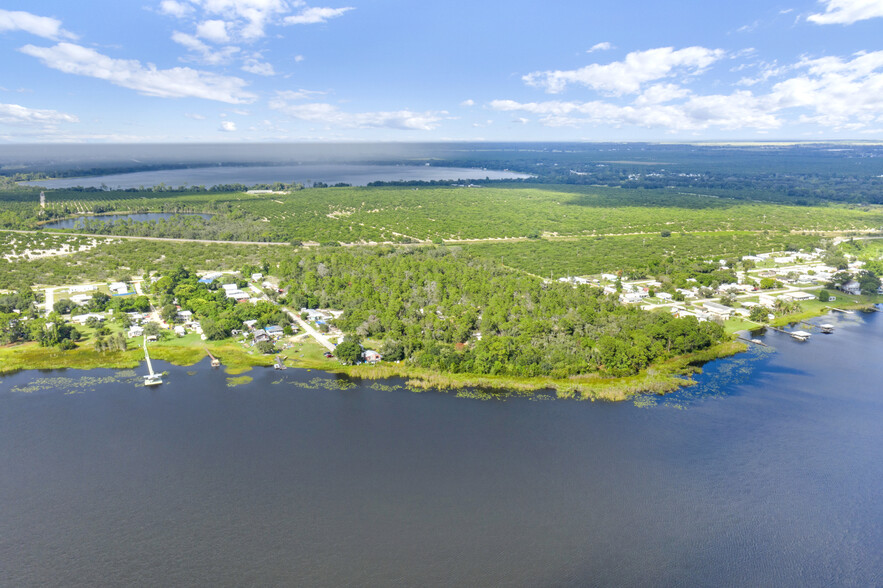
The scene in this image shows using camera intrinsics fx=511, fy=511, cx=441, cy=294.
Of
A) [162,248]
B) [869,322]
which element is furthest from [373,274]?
[869,322]

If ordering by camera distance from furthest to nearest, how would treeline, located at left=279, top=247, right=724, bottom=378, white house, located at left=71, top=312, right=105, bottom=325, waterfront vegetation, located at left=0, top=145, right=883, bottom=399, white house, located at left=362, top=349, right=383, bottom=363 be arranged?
1. white house, located at left=71, top=312, right=105, bottom=325
2. white house, located at left=362, top=349, right=383, bottom=363
3. waterfront vegetation, located at left=0, top=145, right=883, bottom=399
4. treeline, located at left=279, top=247, right=724, bottom=378

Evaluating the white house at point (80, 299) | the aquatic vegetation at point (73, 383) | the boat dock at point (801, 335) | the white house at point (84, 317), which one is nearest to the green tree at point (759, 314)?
the boat dock at point (801, 335)

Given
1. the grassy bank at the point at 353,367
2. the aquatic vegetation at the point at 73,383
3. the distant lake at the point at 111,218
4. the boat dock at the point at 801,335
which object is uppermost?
the distant lake at the point at 111,218

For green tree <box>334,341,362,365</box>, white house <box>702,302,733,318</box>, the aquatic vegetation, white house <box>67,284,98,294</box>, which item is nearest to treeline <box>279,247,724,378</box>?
green tree <box>334,341,362,365</box>

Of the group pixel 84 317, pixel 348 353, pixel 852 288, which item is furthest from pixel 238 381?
pixel 852 288

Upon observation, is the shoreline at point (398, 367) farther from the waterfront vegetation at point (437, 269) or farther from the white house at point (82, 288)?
the white house at point (82, 288)

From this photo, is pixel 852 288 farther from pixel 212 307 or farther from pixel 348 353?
pixel 212 307

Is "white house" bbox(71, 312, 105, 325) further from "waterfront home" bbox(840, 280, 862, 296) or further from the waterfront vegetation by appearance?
"waterfront home" bbox(840, 280, 862, 296)
